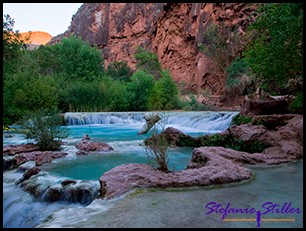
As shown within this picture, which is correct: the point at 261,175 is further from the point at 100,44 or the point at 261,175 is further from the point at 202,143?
the point at 100,44

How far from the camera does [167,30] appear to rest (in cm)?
3981

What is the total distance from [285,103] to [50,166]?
8901 millimetres

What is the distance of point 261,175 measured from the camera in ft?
15.9

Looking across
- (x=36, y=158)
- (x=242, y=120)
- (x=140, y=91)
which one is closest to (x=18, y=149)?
(x=36, y=158)

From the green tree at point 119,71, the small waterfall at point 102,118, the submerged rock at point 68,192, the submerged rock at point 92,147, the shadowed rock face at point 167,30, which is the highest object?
the shadowed rock face at point 167,30

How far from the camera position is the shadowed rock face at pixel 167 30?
106ft

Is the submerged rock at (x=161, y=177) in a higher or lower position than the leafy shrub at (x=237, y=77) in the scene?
lower

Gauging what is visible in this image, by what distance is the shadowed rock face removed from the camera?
32.4 meters

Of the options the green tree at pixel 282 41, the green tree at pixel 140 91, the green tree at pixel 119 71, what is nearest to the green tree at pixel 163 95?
the green tree at pixel 140 91

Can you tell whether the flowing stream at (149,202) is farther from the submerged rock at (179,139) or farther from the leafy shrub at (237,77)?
the leafy shrub at (237,77)

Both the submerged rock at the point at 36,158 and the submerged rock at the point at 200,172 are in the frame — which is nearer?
the submerged rock at the point at 200,172

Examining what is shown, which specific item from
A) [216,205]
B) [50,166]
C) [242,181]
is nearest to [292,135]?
[242,181]

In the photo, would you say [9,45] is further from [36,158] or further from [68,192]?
[68,192]

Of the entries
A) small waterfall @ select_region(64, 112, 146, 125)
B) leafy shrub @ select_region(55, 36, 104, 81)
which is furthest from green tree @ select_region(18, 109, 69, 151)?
leafy shrub @ select_region(55, 36, 104, 81)
